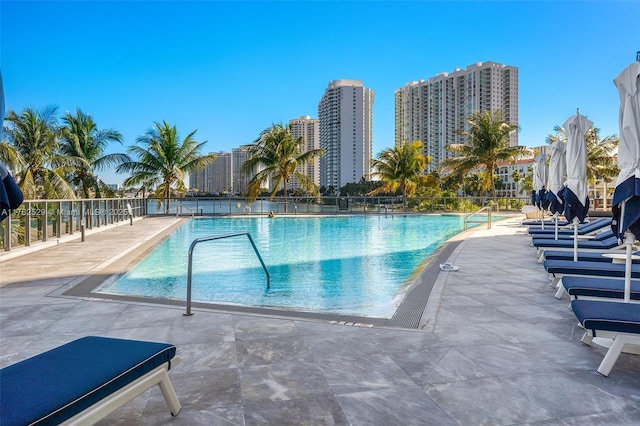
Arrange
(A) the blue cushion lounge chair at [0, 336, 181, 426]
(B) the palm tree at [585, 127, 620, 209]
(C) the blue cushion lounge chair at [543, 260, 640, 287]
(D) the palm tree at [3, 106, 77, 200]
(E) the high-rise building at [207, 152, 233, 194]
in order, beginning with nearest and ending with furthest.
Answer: (A) the blue cushion lounge chair at [0, 336, 181, 426] < (C) the blue cushion lounge chair at [543, 260, 640, 287] < (D) the palm tree at [3, 106, 77, 200] < (B) the palm tree at [585, 127, 620, 209] < (E) the high-rise building at [207, 152, 233, 194]

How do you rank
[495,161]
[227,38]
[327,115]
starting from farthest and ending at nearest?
[327,115]
[495,161]
[227,38]

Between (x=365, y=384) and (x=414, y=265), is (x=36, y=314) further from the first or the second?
(x=414, y=265)

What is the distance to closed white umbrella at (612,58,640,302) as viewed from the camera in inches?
→ 125

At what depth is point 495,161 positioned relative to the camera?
1119 inches

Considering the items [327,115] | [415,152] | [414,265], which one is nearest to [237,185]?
[415,152]

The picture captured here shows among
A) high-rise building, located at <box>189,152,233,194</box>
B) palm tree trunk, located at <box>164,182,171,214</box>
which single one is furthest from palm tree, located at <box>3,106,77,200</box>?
high-rise building, located at <box>189,152,233,194</box>

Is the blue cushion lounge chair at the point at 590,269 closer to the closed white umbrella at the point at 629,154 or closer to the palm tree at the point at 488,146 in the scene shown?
the closed white umbrella at the point at 629,154

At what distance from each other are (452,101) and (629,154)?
2531 inches

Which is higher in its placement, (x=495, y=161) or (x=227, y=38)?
(x=227, y=38)

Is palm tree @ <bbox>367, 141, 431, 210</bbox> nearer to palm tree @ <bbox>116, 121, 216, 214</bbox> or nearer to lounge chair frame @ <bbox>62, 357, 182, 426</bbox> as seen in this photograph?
palm tree @ <bbox>116, 121, 216, 214</bbox>

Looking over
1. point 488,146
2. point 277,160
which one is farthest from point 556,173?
point 488,146

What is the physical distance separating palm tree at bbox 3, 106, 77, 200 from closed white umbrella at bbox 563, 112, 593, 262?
19189 mm

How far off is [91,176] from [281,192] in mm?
11749

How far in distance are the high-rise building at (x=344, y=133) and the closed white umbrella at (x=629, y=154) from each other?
50.1 meters
